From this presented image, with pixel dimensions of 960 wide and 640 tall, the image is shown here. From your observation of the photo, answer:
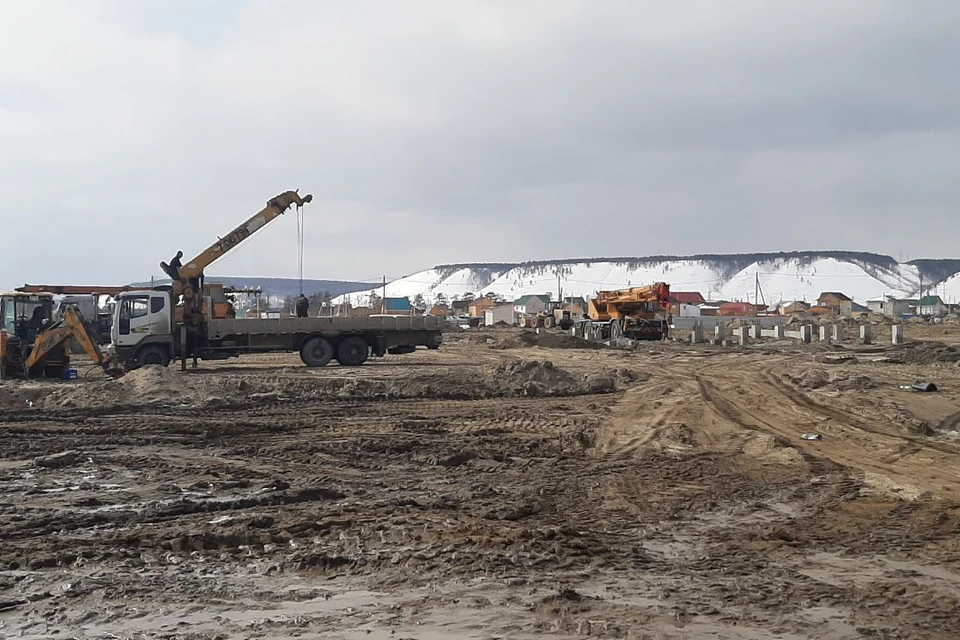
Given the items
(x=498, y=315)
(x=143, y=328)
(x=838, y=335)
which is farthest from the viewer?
(x=498, y=315)

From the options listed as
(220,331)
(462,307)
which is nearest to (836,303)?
(462,307)

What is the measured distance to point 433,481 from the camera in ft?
33.1

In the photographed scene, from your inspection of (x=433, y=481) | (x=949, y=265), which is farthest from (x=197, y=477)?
(x=949, y=265)

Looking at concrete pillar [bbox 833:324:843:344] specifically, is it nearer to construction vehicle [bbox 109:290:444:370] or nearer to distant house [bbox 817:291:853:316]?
construction vehicle [bbox 109:290:444:370]

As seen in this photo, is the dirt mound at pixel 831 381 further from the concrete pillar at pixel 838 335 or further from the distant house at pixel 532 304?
the distant house at pixel 532 304

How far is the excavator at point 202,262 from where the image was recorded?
84.9 feet

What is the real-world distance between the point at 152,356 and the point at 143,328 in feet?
2.67

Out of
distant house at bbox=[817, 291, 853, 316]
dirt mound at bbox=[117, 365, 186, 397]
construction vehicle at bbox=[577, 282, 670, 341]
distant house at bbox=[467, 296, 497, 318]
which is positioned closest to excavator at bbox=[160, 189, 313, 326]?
dirt mound at bbox=[117, 365, 186, 397]

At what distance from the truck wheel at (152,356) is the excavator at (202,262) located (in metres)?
1.12

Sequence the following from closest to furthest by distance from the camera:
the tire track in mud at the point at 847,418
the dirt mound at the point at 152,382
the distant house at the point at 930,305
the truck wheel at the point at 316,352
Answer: the tire track in mud at the point at 847,418
the dirt mound at the point at 152,382
the truck wheel at the point at 316,352
the distant house at the point at 930,305

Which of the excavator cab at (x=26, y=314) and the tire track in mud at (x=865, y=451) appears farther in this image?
the excavator cab at (x=26, y=314)

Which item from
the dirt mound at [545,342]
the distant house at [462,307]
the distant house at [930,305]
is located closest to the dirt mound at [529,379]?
the dirt mound at [545,342]

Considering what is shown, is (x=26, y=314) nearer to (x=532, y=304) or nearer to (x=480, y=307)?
(x=480, y=307)

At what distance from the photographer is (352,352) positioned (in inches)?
1046
